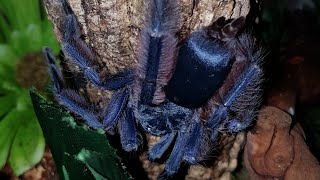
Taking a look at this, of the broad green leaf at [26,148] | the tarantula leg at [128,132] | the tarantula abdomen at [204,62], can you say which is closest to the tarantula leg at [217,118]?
the tarantula abdomen at [204,62]

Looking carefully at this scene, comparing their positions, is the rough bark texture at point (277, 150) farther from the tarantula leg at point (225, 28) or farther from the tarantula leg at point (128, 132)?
the tarantula leg at point (225, 28)

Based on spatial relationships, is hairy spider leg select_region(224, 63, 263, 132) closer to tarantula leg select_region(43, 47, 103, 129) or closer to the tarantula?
the tarantula

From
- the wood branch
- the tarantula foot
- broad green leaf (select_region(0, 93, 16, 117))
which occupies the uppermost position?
the wood branch

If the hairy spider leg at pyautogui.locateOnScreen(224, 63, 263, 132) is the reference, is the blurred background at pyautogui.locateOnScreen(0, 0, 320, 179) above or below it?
below

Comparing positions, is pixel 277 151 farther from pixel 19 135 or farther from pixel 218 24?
A: pixel 19 135

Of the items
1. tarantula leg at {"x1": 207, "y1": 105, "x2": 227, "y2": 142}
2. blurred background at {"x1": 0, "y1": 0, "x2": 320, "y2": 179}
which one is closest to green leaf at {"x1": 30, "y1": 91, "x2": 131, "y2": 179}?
tarantula leg at {"x1": 207, "y1": 105, "x2": 227, "y2": 142}

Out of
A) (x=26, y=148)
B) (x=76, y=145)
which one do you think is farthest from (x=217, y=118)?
(x=26, y=148)

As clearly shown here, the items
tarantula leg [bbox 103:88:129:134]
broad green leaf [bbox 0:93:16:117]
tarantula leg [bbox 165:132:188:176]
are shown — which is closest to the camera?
tarantula leg [bbox 103:88:129:134]
